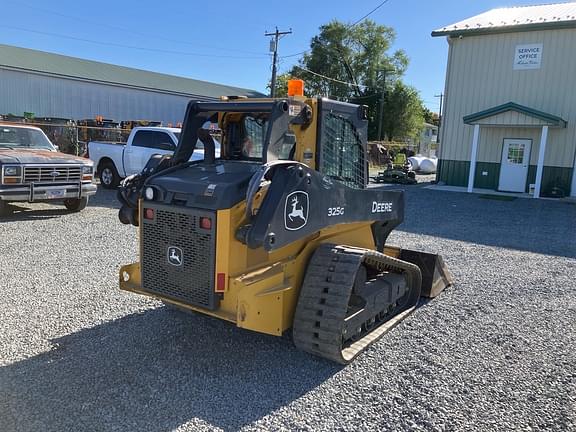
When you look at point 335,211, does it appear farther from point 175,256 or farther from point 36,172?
point 36,172

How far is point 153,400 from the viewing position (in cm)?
351

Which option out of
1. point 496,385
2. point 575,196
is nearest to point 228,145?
point 496,385

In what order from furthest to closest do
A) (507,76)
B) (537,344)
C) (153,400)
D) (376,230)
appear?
1. (507,76)
2. (376,230)
3. (537,344)
4. (153,400)

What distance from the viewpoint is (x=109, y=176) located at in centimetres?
1534

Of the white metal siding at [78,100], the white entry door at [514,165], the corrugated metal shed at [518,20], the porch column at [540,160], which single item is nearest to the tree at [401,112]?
the white metal siding at [78,100]

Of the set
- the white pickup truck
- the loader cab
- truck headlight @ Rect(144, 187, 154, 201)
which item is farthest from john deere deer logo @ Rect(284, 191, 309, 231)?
the white pickup truck

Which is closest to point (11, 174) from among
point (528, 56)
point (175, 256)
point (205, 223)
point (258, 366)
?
point (175, 256)

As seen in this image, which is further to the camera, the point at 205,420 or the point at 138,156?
the point at 138,156

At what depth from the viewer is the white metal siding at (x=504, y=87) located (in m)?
18.1

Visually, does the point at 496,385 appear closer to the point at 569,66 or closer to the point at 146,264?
the point at 146,264

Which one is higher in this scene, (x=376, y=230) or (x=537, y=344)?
(x=376, y=230)

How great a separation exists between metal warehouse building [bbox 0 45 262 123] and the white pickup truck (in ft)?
72.5

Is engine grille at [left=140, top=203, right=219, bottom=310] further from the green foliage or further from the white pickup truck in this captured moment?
the green foliage

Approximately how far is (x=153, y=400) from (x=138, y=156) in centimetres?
1170
